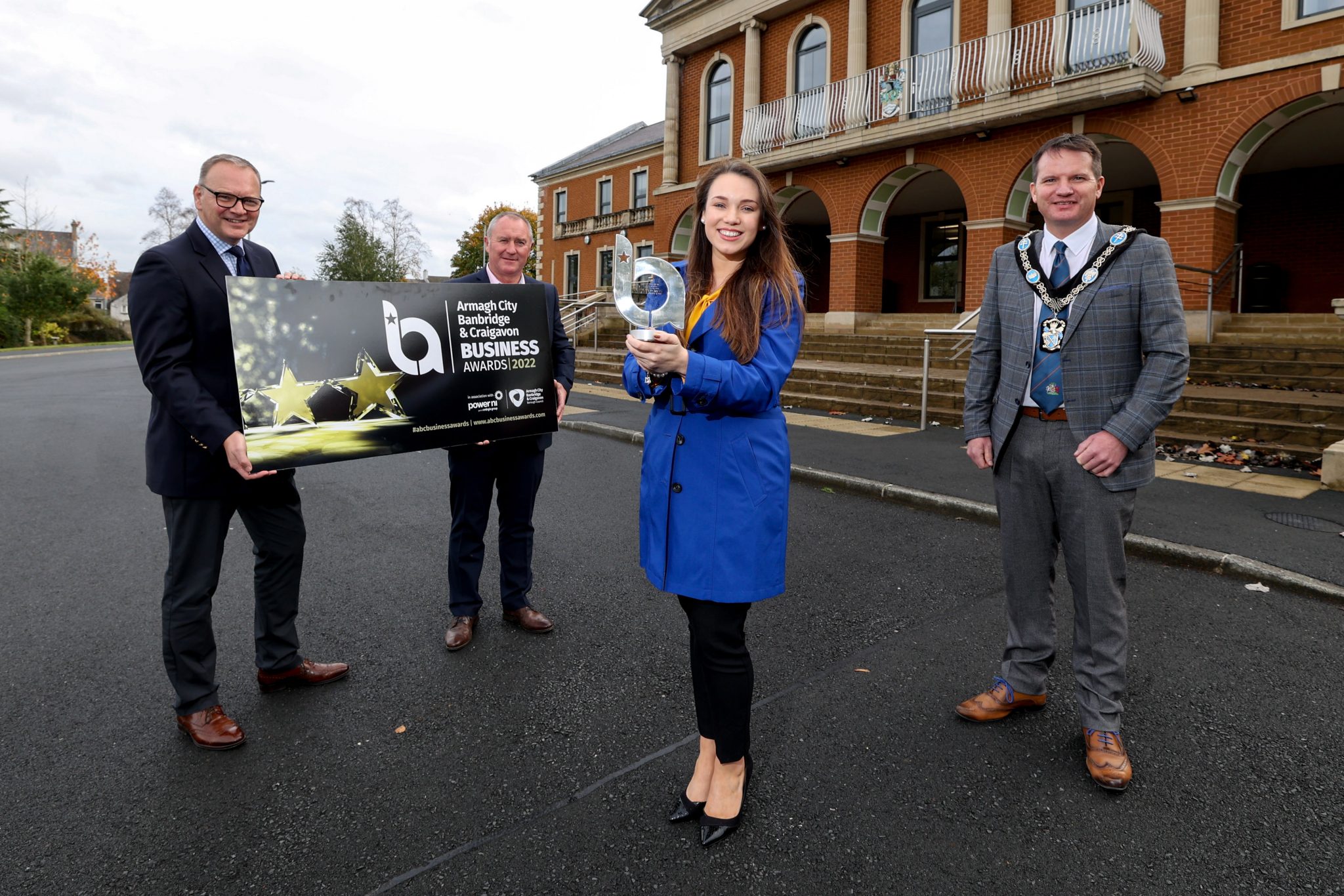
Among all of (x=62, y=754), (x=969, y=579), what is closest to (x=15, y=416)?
(x=62, y=754)

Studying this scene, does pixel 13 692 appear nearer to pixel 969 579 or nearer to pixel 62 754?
pixel 62 754

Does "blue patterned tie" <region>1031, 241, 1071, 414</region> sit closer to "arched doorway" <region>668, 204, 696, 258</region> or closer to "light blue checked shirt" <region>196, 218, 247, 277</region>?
"light blue checked shirt" <region>196, 218, 247, 277</region>

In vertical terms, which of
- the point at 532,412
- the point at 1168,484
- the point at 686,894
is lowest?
the point at 686,894

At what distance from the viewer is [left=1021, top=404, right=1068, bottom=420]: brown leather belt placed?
278cm

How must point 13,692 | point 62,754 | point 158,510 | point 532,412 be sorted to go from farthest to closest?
1. point 158,510
2. point 532,412
3. point 13,692
4. point 62,754

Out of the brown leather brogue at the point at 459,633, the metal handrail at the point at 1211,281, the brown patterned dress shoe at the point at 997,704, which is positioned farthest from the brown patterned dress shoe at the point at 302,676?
the metal handrail at the point at 1211,281

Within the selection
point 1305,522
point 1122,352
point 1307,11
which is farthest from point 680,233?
point 1122,352

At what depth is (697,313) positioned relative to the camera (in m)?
2.25

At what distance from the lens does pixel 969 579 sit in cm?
466

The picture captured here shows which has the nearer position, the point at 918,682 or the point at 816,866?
the point at 816,866

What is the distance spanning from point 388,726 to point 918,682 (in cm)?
219

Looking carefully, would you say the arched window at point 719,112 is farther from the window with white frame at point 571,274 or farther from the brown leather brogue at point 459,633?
the brown leather brogue at point 459,633

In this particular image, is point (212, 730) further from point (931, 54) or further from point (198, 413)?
point (931, 54)

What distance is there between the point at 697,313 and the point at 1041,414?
143cm
